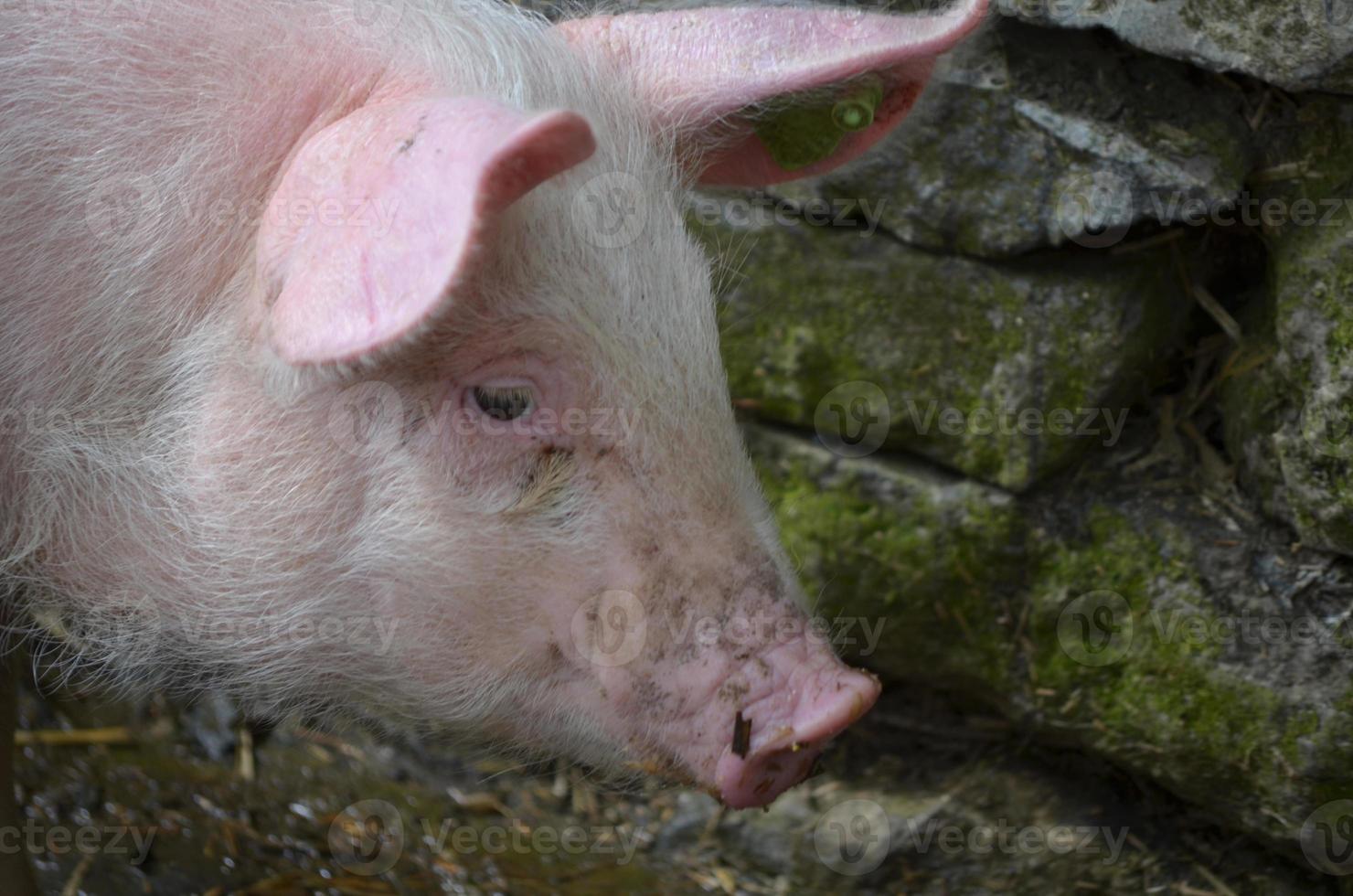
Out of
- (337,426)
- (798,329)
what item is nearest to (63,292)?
(337,426)

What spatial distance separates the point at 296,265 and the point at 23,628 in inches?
38.3

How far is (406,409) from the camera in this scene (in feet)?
5.76

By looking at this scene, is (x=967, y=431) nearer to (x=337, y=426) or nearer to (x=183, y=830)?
(x=337, y=426)

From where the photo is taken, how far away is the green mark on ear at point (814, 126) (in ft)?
7.00

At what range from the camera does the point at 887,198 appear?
106 inches
